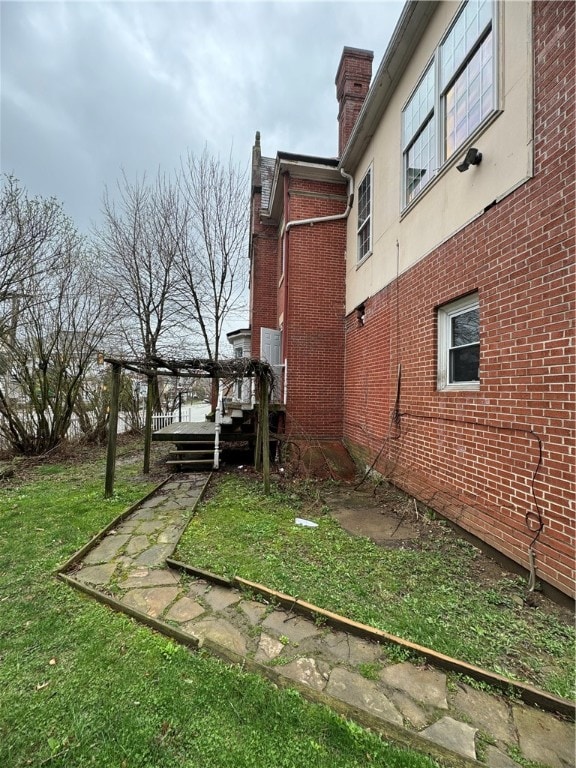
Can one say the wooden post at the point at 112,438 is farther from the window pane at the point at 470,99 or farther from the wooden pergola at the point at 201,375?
the window pane at the point at 470,99

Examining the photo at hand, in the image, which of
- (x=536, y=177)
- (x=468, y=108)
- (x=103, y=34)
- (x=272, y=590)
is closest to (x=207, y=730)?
(x=272, y=590)

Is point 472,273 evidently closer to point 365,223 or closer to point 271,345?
point 365,223

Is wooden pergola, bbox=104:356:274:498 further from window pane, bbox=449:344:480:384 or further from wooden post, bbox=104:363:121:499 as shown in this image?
window pane, bbox=449:344:480:384

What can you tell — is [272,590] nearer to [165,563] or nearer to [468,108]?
[165,563]

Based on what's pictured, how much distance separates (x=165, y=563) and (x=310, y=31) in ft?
29.1

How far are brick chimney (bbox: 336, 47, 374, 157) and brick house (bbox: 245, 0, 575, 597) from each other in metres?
1.17

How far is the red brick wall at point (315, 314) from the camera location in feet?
26.7

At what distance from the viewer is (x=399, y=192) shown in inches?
218

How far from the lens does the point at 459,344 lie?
420cm

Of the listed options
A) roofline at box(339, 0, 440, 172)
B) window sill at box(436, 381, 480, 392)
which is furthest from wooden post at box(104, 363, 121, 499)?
roofline at box(339, 0, 440, 172)

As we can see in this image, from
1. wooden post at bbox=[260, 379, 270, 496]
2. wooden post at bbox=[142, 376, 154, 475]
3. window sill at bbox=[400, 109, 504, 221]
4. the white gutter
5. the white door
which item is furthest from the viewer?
the white door

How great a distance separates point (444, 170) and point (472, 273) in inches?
61.0

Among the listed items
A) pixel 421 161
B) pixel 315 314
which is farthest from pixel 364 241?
pixel 421 161

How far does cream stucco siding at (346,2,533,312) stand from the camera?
310cm
